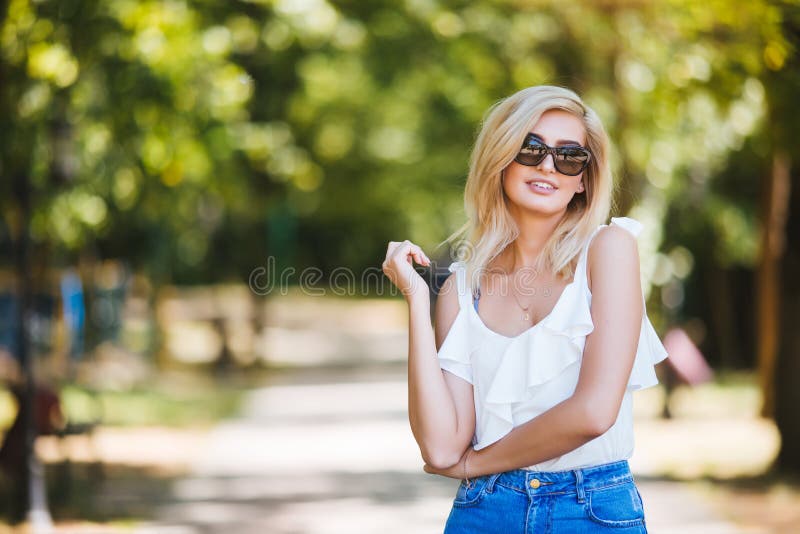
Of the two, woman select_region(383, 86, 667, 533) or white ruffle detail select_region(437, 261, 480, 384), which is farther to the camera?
white ruffle detail select_region(437, 261, 480, 384)

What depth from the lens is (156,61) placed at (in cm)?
739

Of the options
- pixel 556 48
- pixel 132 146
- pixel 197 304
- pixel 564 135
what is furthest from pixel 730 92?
pixel 197 304

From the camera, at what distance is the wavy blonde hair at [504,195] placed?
2.69 m

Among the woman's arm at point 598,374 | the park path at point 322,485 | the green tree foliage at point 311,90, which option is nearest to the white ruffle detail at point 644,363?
the woman's arm at point 598,374

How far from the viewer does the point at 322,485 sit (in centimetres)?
943

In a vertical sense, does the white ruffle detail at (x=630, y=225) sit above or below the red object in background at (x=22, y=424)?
above

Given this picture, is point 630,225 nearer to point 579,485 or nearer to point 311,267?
point 579,485

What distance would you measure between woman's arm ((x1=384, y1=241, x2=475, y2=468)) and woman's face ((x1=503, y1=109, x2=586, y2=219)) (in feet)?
1.04

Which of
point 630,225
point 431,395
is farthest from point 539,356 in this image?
point 630,225

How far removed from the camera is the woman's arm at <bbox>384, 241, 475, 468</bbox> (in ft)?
8.62

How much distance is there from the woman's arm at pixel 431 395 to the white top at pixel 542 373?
4 cm

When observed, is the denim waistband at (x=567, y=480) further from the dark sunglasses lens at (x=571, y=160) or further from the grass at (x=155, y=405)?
the grass at (x=155, y=405)

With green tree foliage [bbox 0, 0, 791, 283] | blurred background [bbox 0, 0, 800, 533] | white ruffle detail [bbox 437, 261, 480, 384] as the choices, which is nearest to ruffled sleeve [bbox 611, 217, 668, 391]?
white ruffle detail [bbox 437, 261, 480, 384]

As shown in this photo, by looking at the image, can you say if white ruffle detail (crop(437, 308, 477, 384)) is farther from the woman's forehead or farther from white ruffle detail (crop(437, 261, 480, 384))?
the woman's forehead
